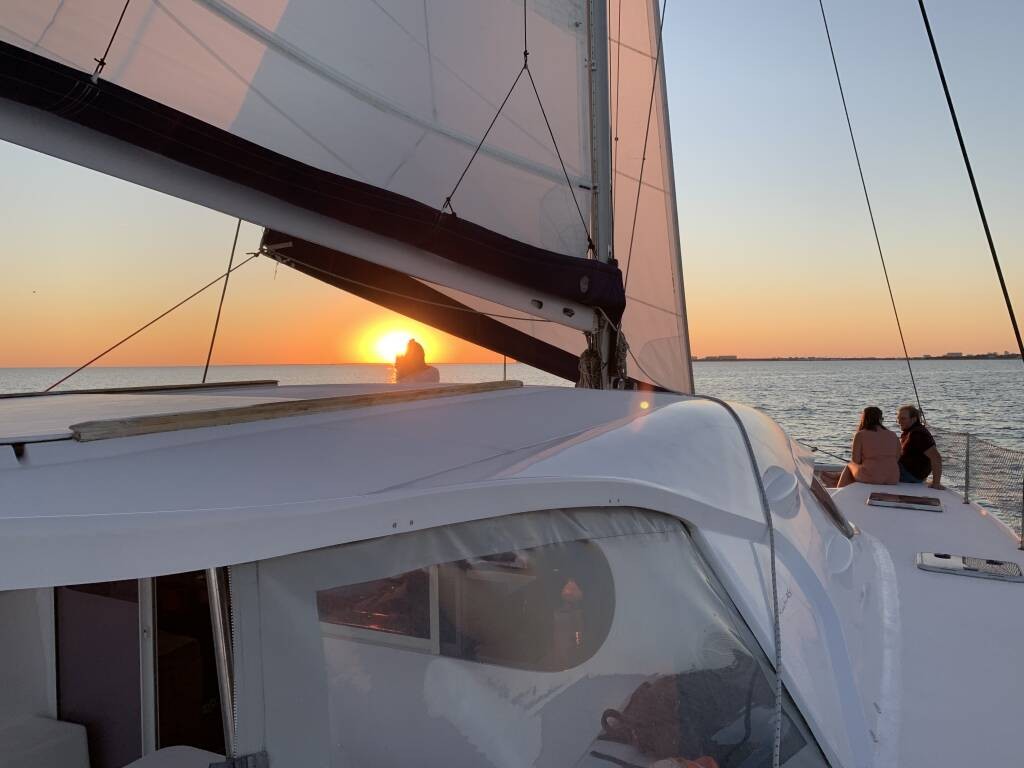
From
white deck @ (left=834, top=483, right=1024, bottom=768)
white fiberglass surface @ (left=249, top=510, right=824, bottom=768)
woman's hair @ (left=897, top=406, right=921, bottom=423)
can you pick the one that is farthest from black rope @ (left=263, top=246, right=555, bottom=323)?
woman's hair @ (left=897, top=406, right=921, bottom=423)

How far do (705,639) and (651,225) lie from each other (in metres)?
4.54

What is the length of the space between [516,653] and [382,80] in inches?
128

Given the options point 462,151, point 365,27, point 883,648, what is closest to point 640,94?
point 462,151

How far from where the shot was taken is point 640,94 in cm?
582

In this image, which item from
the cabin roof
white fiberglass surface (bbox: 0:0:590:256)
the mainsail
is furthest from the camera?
white fiberglass surface (bbox: 0:0:590:256)

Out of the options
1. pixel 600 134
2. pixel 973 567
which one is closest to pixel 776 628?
pixel 973 567

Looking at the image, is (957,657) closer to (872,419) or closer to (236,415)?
(236,415)

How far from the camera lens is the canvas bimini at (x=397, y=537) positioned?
1242mm

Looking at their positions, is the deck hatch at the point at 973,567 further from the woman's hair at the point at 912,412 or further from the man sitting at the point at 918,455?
the woman's hair at the point at 912,412

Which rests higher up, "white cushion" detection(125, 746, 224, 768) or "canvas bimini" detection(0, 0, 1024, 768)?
"canvas bimini" detection(0, 0, 1024, 768)

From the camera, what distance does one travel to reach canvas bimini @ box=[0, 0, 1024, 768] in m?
1.24

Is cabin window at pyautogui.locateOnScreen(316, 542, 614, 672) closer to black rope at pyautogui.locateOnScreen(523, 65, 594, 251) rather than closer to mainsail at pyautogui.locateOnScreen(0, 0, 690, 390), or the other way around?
mainsail at pyautogui.locateOnScreen(0, 0, 690, 390)

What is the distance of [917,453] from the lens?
6.76 metres

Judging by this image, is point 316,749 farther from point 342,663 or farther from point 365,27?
point 365,27
